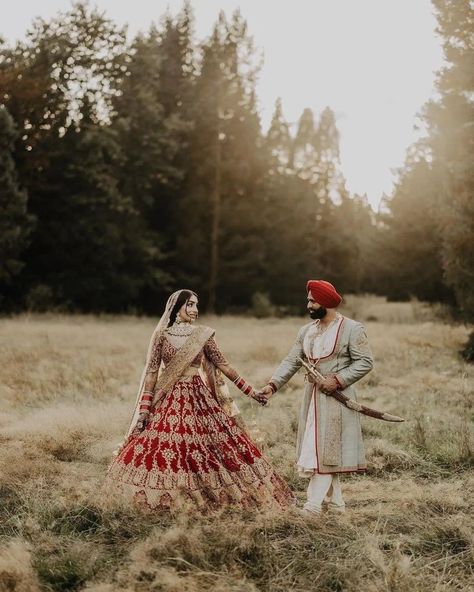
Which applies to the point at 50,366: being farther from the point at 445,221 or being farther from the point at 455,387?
the point at 445,221

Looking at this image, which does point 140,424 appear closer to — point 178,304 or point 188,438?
point 188,438

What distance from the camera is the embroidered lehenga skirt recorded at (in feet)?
17.3

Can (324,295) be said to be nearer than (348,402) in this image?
No

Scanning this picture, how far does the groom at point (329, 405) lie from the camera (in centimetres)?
534

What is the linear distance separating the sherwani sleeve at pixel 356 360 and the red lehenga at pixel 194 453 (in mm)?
987

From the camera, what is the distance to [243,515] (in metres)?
5.23

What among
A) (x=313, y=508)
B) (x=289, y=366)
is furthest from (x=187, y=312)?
(x=313, y=508)

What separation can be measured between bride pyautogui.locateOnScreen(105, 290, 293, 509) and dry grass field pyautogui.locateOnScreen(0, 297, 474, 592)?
21cm

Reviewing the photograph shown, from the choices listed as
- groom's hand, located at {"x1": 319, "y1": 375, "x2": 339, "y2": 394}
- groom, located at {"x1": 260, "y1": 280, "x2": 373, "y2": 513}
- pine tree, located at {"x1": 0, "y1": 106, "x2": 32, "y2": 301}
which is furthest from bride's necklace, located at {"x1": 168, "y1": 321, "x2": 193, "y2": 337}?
pine tree, located at {"x1": 0, "y1": 106, "x2": 32, "y2": 301}

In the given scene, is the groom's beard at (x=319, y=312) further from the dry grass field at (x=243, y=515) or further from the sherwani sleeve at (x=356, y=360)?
the dry grass field at (x=243, y=515)

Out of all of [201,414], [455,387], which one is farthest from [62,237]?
[201,414]

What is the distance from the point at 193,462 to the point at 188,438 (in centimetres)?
20

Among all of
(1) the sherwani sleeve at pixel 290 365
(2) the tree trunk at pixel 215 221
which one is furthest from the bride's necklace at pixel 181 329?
(2) the tree trunk at pixel 215 221

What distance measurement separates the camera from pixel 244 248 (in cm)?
3616
